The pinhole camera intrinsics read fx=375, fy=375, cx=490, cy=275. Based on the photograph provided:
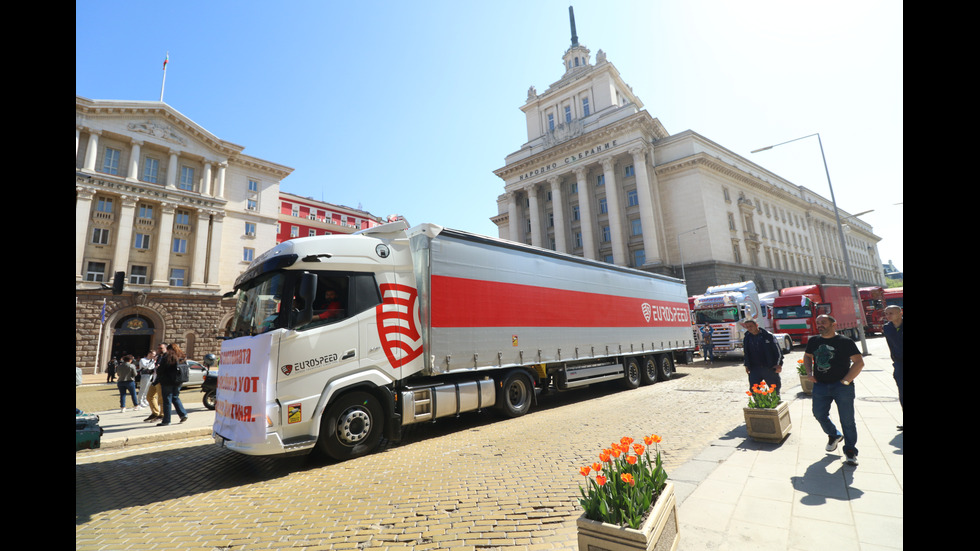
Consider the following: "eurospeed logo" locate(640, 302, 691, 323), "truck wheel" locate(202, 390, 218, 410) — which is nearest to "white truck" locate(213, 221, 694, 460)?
"eurospeed logo" locate(640, 302, 691, 323)

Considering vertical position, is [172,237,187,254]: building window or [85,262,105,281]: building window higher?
[172,237,187,254]: building window

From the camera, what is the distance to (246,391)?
558 cm

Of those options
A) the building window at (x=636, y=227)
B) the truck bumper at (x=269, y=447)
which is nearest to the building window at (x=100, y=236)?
the truck bumper at (x=269, y=447)

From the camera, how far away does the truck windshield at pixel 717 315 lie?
19.5 meters

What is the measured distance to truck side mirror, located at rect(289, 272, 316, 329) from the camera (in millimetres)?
5797

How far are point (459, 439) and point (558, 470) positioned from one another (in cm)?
265

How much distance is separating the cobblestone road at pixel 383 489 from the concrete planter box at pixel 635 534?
0.78 metres

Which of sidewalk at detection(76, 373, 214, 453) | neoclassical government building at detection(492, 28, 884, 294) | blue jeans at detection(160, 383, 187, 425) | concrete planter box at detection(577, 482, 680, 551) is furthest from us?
neoclassical government building at detection(492, 28, 884, 294)

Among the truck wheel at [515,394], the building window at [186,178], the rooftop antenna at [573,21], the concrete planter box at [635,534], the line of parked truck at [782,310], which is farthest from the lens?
the rooftop antenna at [573,21]

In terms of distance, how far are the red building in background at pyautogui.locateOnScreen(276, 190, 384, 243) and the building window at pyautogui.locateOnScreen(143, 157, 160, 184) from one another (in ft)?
37.3

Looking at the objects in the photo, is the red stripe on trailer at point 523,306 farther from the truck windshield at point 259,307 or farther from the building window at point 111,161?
the building window at point 111,161

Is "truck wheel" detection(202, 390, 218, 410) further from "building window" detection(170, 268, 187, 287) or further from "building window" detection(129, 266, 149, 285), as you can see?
"building window" detection(129, 266, 149, 285)

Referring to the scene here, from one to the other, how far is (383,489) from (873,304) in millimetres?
39412

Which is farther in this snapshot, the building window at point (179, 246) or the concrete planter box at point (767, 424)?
the building window at point (179, 246)
